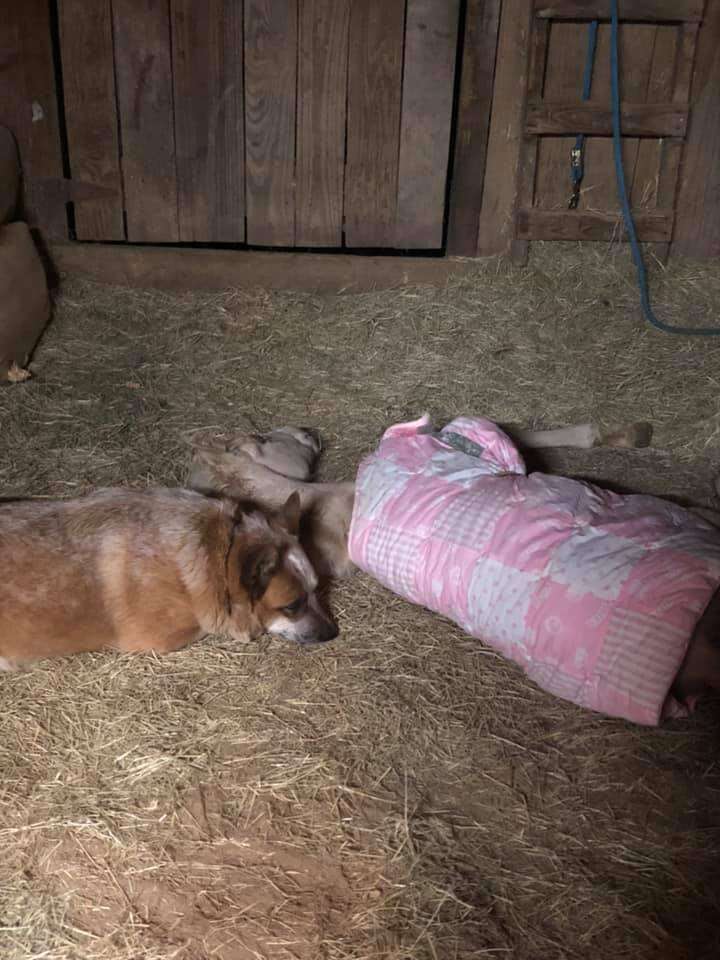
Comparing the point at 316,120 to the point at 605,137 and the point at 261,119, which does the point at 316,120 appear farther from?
the point at 605,137

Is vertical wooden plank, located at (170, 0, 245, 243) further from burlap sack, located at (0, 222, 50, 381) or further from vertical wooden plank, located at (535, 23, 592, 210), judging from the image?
vertical wooden plank, located at (535, 23, 592, 210)

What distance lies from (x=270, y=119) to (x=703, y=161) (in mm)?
3092

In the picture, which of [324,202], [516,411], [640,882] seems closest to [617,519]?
[640,882]

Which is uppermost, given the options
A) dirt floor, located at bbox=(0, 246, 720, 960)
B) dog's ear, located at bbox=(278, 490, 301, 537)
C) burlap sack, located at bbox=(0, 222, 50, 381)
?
burlap sack, located at bbox=(0, 222, 50, 381)

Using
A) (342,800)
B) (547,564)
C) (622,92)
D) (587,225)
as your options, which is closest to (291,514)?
(547,564)

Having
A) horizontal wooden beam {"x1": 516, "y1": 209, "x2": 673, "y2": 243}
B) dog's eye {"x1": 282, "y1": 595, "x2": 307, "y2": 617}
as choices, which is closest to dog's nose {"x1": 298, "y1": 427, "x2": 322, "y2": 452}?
dog's eye {"x1": 282, "y1": 595, "x2": 307, "y2": 617}

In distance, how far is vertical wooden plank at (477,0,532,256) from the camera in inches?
242

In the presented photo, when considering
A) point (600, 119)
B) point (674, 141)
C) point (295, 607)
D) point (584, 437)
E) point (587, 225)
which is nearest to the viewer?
point (295, 607)

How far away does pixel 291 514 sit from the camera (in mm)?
3758

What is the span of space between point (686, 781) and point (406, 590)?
4.21 feet

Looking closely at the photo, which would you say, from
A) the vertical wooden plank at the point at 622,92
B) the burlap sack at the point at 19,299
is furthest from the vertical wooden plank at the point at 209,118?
the vertical wooden plank at the point at 622,92

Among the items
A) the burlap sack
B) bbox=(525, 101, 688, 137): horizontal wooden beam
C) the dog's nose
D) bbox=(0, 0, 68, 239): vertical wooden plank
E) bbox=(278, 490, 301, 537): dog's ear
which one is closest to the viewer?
bbox=(278, 490, 301, 537): dog's ear

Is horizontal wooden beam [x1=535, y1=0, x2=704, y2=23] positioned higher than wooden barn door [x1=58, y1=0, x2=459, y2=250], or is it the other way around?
horizontal wooden beam [x1=535, y1=0, x2=704, y2=23]

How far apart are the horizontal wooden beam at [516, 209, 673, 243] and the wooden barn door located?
68 cm
